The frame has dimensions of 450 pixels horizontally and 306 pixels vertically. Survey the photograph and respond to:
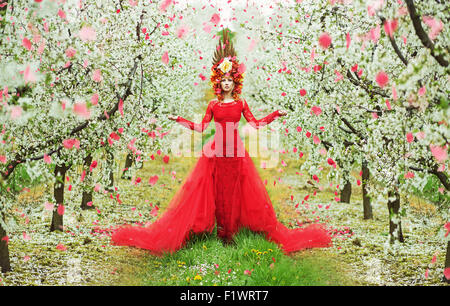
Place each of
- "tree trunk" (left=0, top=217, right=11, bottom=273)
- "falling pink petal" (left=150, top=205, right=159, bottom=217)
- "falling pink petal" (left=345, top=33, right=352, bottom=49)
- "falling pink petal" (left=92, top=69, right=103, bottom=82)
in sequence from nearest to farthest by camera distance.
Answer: "falling pink petal" (left=345, top=33, right=352, bottom=49)
"falling pink petal" (left=92, top=69, right=103, bottom=82)
"tree trunk" (left=0, top=217, right=11, bottom=273)
"falling pink petal" (left=150, top=205, right=159, bottom=217)

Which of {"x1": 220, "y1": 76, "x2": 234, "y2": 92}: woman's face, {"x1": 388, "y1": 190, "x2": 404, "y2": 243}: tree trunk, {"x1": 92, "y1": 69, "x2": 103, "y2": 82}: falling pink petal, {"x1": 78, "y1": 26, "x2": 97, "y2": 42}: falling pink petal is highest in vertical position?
{"x1": 78, "y1": 26, "x2": 97, "y2": 42}: falling pink petal

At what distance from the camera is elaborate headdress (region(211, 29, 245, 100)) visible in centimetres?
711

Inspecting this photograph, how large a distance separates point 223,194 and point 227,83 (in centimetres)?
211

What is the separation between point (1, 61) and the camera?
188 inches

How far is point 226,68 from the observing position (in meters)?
7.09

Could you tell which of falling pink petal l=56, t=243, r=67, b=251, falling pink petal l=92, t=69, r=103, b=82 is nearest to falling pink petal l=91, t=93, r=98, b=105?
falling pink petal l=92, t=69, r=103, b=82

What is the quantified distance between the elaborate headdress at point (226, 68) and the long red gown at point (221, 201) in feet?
0.81

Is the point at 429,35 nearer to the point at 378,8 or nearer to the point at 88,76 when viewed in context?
the point at 378,8

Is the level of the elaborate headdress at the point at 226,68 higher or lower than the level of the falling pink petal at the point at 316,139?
higher

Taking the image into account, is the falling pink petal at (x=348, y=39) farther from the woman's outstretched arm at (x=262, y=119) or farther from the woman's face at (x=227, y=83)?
the woman's face at (x=227, y=83)

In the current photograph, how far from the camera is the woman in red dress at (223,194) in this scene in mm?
7102

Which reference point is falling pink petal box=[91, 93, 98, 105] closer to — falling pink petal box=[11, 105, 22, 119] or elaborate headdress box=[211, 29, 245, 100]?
falling pink petal box=[11, 105, 22, 119]

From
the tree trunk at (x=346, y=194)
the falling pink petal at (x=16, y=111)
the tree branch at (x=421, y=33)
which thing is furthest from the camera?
the tree trunk at (x=346, y=194)

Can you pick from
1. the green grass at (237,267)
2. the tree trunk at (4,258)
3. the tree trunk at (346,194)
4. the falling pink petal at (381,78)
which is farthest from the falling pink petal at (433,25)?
the tree trunk at (346,194)
